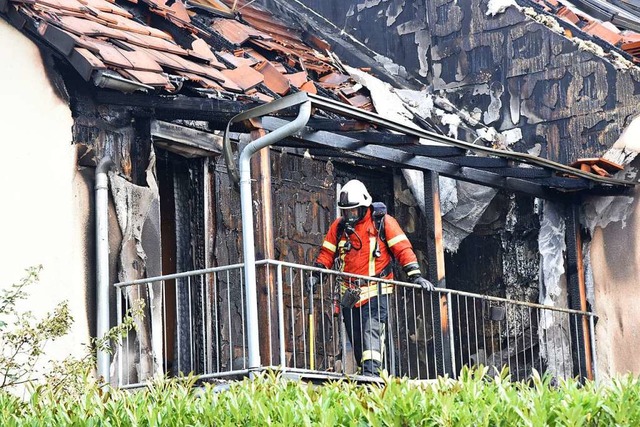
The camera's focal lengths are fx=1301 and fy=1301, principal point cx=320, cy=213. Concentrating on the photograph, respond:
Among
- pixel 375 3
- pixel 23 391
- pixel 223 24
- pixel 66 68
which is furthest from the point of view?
pixel 375 3

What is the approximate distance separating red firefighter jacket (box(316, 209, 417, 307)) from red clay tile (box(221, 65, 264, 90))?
1351 millimetres

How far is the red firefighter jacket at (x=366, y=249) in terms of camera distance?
1051cm

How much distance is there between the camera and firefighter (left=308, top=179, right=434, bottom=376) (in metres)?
10.3

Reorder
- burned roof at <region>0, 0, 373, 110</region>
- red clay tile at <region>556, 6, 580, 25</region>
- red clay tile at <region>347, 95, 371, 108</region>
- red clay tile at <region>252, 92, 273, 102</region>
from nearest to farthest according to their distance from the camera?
burned roof at <region>0, 0, 373, 110</region> → red clay tile at <region>252, 92, 273, 102</region> → red clay tile at <region>347, 95, 371, 108</region> → red clay tile at <region>556, 6, 580, 25</region>

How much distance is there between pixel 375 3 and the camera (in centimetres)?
1497

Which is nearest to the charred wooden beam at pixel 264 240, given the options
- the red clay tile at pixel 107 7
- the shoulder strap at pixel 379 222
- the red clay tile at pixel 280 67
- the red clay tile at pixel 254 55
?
the shoulder strap at pixel 379 222

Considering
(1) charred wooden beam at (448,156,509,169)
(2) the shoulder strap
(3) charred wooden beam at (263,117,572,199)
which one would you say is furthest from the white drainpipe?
(1) charred wooden beam at (448,156,509,169)

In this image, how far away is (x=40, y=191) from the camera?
32.1 ft

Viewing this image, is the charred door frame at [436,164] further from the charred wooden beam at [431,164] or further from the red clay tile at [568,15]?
the red clay tile at [568,15]

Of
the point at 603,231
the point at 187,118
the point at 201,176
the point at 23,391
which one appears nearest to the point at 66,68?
the point at 187,118

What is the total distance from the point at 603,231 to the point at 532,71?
6.14ft

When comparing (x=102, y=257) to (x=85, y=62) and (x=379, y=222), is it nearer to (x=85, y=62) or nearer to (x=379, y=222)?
(x=85, y=62)

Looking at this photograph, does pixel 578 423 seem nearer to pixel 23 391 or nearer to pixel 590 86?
pixel 23 391

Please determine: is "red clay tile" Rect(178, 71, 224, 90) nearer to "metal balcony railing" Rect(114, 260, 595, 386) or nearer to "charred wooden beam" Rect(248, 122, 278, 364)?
"charred wooden beam" Rect(248, 122, 278, 364)
